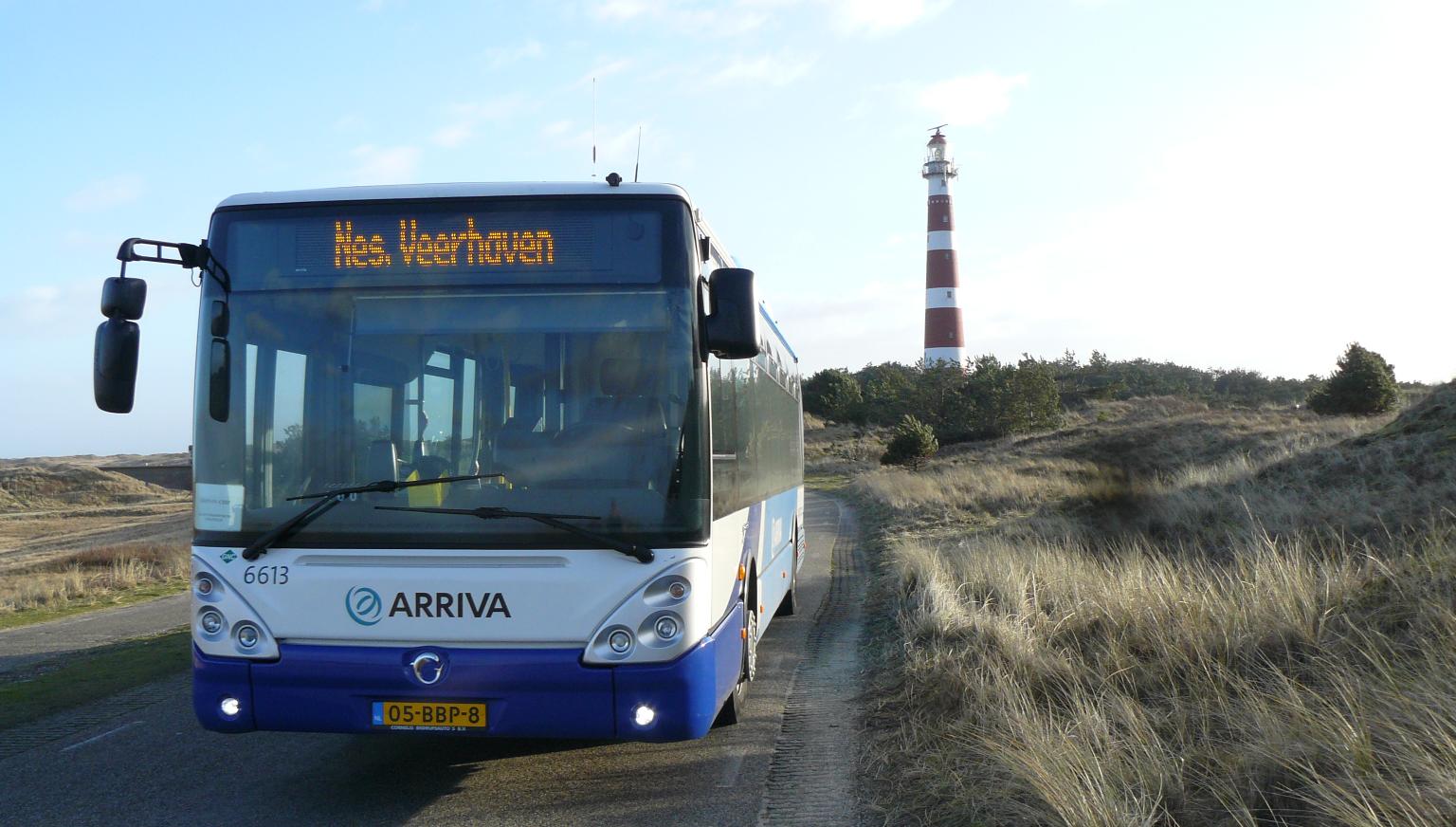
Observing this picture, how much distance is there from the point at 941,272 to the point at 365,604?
51.9 m

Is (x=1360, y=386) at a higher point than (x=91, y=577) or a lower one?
higher

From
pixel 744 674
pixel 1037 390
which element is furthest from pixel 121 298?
pixel 1037 390

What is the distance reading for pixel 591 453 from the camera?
5043 mm

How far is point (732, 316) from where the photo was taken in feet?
16.7

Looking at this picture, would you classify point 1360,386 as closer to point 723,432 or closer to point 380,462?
point 723,432

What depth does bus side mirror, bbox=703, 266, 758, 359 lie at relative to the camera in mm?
5086

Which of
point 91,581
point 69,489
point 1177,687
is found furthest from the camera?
point 69,489

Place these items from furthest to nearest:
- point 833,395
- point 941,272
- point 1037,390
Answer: point 833,395 → point 1037,390 → point 941,272

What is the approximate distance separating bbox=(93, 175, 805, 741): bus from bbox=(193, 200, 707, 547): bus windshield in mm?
11

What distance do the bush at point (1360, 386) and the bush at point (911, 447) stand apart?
1684cm

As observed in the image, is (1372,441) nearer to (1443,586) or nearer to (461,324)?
(1443,586)

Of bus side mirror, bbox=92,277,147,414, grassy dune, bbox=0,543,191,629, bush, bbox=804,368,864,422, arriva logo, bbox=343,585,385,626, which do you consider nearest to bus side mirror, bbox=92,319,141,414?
bus side mirror, bbox=92,277,147,414

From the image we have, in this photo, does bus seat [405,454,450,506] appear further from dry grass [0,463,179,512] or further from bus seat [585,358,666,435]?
dry grass [0,463,179,512]

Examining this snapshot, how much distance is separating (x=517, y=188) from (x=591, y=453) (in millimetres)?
1386
